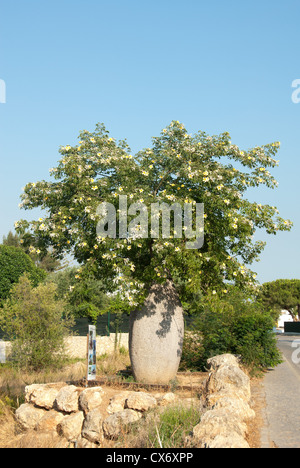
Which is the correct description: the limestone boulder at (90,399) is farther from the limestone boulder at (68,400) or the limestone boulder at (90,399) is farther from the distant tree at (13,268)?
the distant tree at (13,268)

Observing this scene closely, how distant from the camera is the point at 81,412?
9172 mm

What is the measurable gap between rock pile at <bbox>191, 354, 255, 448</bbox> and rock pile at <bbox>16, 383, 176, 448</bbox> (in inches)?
36.7

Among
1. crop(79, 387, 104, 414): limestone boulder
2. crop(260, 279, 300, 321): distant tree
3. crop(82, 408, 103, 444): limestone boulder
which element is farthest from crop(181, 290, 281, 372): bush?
crop(260, 279, 300, 321): distant tree

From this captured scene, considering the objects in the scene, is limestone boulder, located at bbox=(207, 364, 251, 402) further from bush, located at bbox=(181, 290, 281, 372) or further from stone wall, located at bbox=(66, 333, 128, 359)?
stone wall, located at bbox=(66, 333, 128, 359)

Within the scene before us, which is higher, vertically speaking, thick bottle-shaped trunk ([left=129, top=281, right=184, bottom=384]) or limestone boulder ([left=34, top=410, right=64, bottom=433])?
thick bottle-shaped trunk ([left=129, top=281, right=184, bottom=384])

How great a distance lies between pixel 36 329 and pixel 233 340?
6043 mm

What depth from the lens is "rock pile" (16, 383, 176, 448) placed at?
852 centimetres

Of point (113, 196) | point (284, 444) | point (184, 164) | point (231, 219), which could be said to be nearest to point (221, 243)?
point (231, 219)

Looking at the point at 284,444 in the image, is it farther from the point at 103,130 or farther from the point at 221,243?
the point at 103,130

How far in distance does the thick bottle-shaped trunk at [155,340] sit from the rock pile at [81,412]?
5.02 feet

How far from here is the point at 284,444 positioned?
22.3 feet

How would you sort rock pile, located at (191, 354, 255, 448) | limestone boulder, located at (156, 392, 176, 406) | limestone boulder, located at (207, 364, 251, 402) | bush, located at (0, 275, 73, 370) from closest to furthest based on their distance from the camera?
rock pile, located at (191, 354, 255, 448)
limestone boulder, located at (207, 364, 251, 402)
limestone boulder, located at (156, 392, 176, 406)
bush, located at (0, 275, 73, 370)

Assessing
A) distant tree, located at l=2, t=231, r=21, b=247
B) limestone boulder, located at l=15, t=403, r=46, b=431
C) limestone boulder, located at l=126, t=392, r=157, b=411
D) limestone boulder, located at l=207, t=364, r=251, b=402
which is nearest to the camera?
limestone boulder, located at l=126, t=392, r=157, b=411
